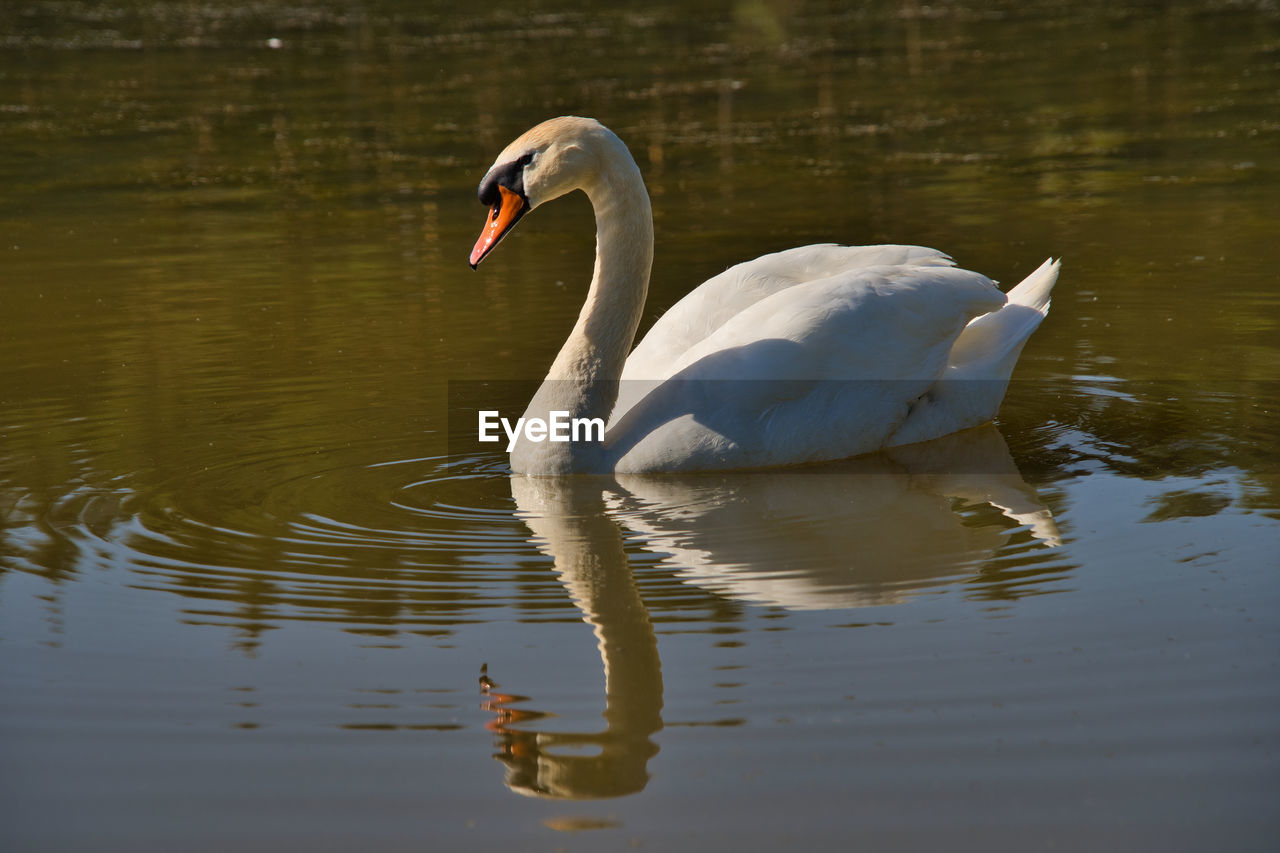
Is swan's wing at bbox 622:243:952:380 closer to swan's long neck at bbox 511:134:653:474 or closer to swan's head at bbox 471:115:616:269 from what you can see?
swan's long neck at bbox 511:134:653:474

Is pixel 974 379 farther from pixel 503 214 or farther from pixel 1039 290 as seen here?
pixel 503 214

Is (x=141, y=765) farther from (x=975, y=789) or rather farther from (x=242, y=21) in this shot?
(x=242, y=21)

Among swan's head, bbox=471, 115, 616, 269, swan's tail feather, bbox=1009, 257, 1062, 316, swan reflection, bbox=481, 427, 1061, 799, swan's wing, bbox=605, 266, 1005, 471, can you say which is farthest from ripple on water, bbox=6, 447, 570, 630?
swan's tail feather, bbox=1009, 257, 1062, 316

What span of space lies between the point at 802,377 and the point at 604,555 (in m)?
1.32

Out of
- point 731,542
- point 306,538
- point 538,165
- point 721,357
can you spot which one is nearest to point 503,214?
point 538,165

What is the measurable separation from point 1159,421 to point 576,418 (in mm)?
2739

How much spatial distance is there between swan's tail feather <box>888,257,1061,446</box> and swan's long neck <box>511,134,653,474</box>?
54.7 inches

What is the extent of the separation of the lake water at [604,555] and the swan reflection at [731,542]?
0.9 inches

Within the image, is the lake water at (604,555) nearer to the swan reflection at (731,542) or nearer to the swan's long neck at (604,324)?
the swan reflection at (731,542)

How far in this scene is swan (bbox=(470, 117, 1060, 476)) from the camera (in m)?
6.74

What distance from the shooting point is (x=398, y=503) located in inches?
258

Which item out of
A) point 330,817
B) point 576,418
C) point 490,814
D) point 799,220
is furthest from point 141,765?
point 799,220

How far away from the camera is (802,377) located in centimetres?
675

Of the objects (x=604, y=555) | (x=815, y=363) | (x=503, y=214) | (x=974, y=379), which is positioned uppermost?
(x=503, y=214)
